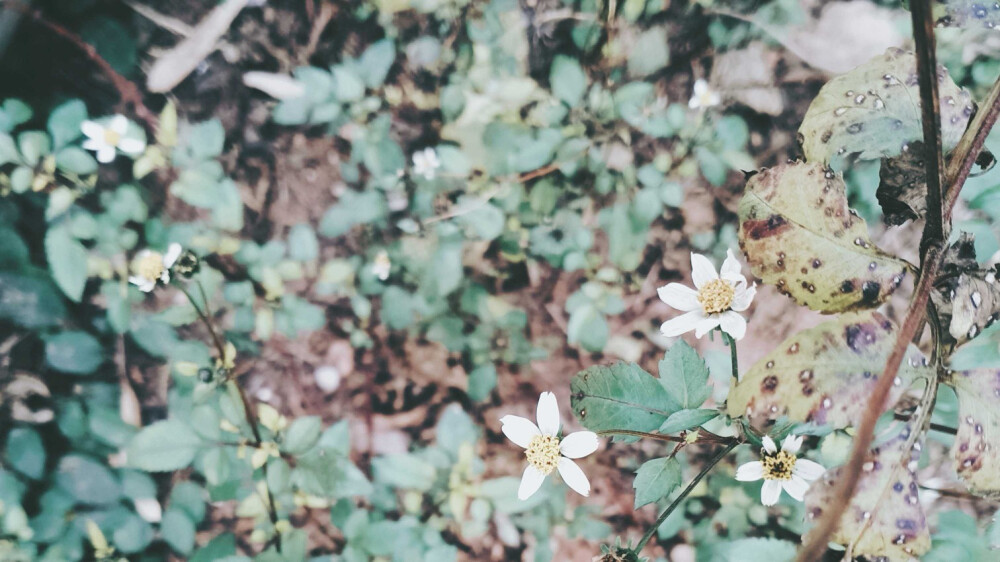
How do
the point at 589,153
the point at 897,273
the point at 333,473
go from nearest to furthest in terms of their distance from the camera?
the point at 897,273 < the point at 333,473 < the point at 589,153

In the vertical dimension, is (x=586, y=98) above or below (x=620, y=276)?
above

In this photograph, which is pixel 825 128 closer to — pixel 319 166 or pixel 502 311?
pixel 502 311

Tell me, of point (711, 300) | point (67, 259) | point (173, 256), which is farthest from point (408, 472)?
point (67, 259)

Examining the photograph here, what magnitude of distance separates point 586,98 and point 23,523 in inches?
60.0

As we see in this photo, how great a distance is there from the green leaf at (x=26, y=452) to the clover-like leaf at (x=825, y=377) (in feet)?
4.78

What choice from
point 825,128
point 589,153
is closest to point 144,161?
point 589,153

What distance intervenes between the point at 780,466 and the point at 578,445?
0.27m

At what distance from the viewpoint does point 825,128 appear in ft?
1.91

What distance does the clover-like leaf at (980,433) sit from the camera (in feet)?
1.60

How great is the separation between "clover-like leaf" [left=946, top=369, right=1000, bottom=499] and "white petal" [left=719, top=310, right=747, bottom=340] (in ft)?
0.67

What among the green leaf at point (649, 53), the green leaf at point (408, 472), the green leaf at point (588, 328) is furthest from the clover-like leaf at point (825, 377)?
the green leaf at point (649, 53)

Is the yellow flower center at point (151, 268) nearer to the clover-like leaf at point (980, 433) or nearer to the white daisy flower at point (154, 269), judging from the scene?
the white daisy flower at point (154, 269)

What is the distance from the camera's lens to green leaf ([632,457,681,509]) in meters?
0.62

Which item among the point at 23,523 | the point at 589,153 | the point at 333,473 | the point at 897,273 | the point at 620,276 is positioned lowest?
the point at 23,523
